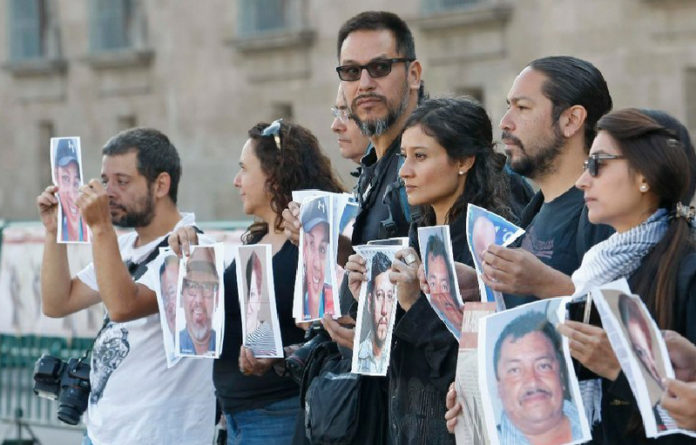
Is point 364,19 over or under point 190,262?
over

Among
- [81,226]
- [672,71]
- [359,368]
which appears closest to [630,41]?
[672,71]

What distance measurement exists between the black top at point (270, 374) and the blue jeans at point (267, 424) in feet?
0.08

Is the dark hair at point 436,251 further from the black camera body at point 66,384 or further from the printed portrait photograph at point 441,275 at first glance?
the black camera body at point 66,384

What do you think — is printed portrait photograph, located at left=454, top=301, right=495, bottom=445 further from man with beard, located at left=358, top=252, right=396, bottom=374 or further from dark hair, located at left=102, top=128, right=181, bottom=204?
dark hair, located at left=102, top=128, right=181, bottom=204

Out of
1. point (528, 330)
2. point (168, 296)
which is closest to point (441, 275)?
point (528, 330)

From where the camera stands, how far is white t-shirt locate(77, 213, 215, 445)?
6.25 m

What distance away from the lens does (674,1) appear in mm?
16875

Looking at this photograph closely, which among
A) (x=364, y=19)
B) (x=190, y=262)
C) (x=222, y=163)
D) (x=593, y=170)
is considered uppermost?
(x=364, y=19)

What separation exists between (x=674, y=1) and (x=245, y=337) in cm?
1196

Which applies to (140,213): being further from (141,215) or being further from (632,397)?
(632,397)

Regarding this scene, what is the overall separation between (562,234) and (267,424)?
183 centimetres

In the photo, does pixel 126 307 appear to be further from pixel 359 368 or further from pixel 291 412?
pixel 359 368

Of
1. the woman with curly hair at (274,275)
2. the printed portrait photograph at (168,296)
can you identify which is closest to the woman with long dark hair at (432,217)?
the woman with curly hair at (274,275)

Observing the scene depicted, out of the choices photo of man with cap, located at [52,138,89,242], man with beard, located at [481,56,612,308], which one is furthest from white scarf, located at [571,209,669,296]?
photo of man with cap, located at [52,138,89,242]
